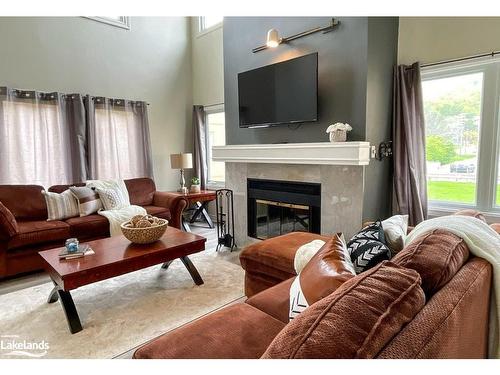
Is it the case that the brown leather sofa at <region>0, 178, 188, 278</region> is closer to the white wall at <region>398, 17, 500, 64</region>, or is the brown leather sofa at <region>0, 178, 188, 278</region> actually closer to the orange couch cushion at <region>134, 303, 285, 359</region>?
the orange couch cushion at <region>134, 303, 285, 359</region>

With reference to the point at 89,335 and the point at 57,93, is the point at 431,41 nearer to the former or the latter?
the point at 89,335

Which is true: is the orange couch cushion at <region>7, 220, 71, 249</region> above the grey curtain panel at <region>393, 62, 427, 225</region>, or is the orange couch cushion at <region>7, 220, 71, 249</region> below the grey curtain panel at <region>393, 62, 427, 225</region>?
below

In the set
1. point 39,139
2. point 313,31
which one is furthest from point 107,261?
point 313,31

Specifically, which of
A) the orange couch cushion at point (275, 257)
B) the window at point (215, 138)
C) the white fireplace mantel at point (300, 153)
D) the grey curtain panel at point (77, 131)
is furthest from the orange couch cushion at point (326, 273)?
the window at point (215, 138)

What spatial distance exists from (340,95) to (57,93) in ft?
11.9

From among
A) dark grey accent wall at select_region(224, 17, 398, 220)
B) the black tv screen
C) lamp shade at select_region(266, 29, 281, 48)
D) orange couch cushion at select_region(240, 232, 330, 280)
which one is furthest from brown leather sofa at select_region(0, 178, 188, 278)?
lamp shade at select_region(266, 29, 281, 48)

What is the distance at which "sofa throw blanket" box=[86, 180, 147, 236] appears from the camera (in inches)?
137

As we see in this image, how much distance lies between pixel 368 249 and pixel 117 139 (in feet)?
13.8

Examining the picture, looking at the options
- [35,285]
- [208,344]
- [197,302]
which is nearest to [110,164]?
[35,285]

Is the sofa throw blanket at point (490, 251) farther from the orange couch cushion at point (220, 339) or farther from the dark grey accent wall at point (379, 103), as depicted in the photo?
the dark grey accent wall at point (379, 103)

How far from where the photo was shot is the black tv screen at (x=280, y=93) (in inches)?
116

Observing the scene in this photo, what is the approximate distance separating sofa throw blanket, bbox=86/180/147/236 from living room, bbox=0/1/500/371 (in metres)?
0.03

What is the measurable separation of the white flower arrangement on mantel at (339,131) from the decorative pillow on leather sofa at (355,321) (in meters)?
2.10
